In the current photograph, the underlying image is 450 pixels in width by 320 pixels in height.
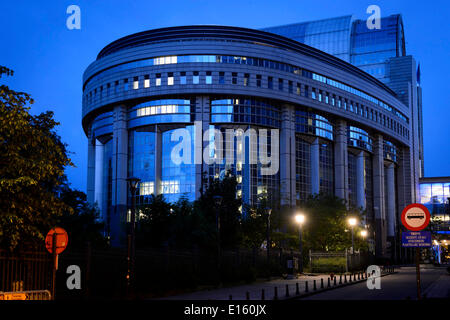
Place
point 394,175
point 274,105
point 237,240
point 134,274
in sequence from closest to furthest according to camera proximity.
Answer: point 134,274
point 237,240
point 274,105
point 394,175

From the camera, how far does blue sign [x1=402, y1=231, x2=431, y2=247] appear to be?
17.4 m

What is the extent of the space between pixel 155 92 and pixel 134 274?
64091mm

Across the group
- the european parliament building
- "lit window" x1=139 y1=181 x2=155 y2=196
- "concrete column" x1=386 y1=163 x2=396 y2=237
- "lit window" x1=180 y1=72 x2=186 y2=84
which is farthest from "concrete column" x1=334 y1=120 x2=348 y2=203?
"lit window" x1=139 y1=181 x2=155 y2=196

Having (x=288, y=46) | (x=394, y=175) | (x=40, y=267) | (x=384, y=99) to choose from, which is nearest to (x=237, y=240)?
(x=40, y=267)

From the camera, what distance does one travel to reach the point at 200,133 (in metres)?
88.6

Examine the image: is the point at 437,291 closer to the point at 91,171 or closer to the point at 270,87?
the point at 270,87

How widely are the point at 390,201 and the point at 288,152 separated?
46620 mm

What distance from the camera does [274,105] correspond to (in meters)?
95.9

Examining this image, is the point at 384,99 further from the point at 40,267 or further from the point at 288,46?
the point at 40,267

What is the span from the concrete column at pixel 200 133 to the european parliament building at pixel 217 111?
0.17 m

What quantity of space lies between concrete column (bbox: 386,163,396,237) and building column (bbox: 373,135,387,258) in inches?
167

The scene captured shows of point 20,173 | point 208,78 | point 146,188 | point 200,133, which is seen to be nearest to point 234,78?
point 208,78

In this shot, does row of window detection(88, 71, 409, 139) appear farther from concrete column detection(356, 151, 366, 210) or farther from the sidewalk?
the sidewalk

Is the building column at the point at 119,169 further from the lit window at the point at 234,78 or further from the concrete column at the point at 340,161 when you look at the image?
the concrete column at the point at 340,161
